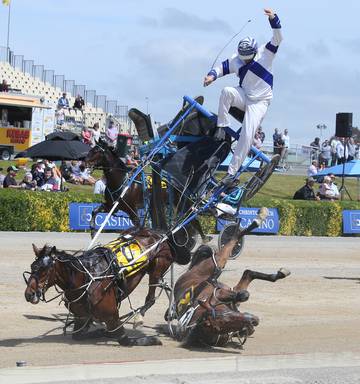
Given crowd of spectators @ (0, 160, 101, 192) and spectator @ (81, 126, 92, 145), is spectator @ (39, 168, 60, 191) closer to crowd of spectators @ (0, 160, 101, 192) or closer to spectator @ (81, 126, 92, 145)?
crowd of spectators @ (0, 160, 101, 192)

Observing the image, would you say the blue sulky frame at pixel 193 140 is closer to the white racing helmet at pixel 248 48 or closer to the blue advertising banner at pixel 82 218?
the white racing helmet at pixel 248 48

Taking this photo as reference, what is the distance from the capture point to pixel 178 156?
1111cm

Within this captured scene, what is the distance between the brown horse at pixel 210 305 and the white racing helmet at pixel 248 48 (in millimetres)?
2052

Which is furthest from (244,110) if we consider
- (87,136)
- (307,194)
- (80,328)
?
(87,136)

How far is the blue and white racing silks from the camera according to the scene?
10.7m

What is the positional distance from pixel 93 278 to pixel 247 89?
10.4 ft

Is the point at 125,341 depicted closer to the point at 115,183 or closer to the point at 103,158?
the point at 115,183

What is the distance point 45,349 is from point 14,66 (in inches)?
1691

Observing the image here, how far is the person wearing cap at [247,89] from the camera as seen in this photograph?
10.7 metres

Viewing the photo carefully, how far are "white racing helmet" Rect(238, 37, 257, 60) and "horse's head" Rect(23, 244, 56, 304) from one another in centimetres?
346

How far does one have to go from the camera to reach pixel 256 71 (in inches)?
424

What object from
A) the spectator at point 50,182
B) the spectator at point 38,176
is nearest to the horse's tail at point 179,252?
the spectator at point 50,182

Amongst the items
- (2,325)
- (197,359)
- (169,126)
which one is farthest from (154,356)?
(169,126)

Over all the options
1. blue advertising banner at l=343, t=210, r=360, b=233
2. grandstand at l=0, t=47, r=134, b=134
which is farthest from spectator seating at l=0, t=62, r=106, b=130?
blue advertising banner at l=343, t=210, r=360, b=233
